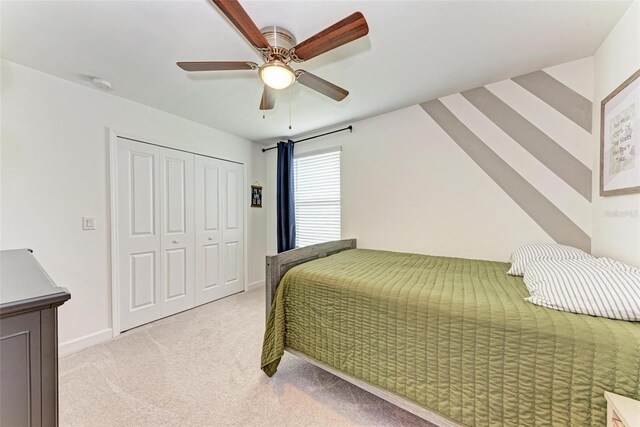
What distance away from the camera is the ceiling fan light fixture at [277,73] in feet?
4.61

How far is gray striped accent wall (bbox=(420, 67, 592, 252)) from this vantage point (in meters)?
1.89

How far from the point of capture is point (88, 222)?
223cm

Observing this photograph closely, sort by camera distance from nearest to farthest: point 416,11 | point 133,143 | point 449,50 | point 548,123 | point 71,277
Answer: point 416,11 → point 449,50 → point 548,123 → point 71,277 → point 133,143

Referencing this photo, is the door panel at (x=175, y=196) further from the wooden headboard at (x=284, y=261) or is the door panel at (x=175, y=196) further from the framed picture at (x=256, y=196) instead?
the wooden headboard at (x=284, y=261)

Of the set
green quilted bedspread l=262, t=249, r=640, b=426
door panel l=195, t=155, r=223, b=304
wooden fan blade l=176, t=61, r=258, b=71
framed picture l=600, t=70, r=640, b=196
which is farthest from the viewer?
door panel l=195, t=155, r=223, b=304

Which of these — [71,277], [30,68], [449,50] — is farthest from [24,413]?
[449,50]

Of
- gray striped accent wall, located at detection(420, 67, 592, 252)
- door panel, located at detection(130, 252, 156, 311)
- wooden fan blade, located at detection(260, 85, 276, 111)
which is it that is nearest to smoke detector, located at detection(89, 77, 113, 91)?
wooden fan blade, located at detection(260, 85, 276, 111)

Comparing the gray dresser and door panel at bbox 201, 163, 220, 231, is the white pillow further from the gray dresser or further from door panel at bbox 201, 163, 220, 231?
door panel at bbox 201, 163, 220, 231

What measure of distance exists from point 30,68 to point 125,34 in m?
1.09

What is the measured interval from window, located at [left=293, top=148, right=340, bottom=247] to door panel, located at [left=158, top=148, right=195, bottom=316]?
56.3 inches

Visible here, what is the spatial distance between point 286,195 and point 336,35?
8.15 feet

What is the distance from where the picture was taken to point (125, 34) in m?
1.54

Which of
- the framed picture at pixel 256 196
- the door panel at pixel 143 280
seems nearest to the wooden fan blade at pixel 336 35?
the door panel at pixel 143 280

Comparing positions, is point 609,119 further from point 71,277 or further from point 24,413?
point 71,277
